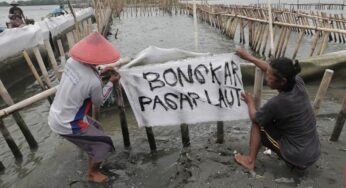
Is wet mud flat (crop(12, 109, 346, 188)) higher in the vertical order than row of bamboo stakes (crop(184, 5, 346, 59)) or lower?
higher

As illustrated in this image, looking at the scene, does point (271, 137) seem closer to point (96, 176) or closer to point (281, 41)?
point (96, 176)

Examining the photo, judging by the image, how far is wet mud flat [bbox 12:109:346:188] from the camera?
3.88 metres

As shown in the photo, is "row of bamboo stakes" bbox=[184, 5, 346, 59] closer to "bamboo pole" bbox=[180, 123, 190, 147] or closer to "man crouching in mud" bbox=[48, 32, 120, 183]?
"bamboo pole" bbox=[180, 123, 190, 147]

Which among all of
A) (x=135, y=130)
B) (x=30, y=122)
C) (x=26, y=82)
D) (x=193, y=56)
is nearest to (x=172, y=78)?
(x=193, y=56)

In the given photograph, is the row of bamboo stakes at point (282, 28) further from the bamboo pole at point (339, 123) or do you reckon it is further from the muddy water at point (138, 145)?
the bamboo pole at point (339, 123)

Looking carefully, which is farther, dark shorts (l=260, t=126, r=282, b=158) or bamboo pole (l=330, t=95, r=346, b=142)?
bamboo pole (l=330, t=95, r=346, b=142)

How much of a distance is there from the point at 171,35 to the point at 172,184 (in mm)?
17294

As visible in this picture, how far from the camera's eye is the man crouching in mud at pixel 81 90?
345 centimetres

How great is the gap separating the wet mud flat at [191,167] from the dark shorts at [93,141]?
44cm

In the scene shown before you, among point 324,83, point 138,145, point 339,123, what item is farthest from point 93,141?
point 339,123

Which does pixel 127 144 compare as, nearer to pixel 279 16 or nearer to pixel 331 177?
pixel 331 177

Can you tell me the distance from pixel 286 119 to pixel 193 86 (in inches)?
46.5

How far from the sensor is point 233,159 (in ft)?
14.1

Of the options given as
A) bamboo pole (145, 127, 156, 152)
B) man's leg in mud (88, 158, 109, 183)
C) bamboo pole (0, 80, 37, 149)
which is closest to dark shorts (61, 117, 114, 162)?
man's leg in mud (88, 158, 109, 183)
